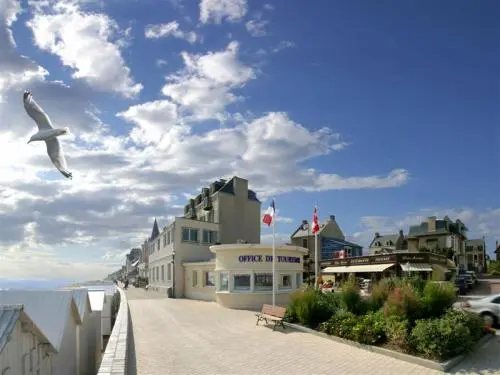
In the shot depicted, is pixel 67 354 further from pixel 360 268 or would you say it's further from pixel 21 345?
pixel 360 268

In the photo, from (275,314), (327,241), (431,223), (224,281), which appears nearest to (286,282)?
(224,281)

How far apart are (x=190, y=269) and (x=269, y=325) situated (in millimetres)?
20358

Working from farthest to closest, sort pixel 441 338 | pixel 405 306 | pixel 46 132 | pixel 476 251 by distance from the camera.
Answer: pixel 476 251 < pixel 405 306 < pixel 441 338 < pixel 46 132

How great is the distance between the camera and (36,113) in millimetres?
8281

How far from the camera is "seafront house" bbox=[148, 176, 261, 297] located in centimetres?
3894

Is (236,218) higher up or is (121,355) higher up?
(236,218)

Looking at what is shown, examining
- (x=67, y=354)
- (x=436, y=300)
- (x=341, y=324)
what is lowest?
(x=67, y=354)

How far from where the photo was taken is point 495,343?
13.1m

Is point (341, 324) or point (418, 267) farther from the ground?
point (341, 324)

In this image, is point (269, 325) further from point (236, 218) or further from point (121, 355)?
point (236, 218)

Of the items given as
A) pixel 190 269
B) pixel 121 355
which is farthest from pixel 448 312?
pixel 190 269

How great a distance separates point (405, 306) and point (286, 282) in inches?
585

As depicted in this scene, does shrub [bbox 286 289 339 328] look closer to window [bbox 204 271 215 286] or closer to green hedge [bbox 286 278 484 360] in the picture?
green hedge [bbox 286 278 484 360]

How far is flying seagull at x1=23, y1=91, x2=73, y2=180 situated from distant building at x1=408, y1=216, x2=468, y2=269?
74797mm
